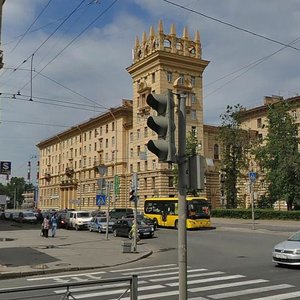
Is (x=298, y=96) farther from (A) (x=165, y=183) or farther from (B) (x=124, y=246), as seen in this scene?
(B) (x=124, y=246)

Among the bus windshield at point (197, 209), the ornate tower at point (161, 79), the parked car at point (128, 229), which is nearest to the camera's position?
the parked car at point (128, 229)

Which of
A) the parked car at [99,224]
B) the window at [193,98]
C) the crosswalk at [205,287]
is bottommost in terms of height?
the crosswalk at [205,287]

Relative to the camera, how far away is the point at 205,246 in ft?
80.5

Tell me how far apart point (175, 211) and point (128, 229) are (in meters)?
9.28

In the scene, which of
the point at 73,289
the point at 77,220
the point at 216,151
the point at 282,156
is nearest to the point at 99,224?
the point at 77,220

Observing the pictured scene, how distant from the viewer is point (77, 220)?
43.9m

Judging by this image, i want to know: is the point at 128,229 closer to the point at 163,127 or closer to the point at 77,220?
the point at 77,220

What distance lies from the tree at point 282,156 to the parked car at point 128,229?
26945 mm

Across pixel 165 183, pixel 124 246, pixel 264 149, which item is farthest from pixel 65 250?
pixel 165 183

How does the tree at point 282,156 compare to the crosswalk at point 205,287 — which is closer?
the crosswalk at point 205,287

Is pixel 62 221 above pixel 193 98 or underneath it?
underneath

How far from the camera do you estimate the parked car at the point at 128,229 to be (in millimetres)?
31578

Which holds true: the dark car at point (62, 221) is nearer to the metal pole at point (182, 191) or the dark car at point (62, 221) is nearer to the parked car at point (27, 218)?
the parked car at point (27, 218)

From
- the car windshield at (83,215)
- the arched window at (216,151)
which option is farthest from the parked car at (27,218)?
the arched window at (216,151)
